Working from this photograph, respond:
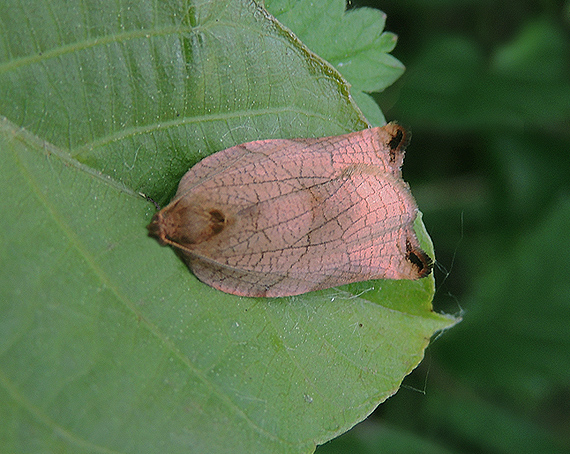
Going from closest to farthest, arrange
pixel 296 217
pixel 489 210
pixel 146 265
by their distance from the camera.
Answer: pixel 146 265 < pixel 296 217 < pixel 489 210

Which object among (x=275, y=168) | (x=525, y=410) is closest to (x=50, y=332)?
(x=275, y=168)

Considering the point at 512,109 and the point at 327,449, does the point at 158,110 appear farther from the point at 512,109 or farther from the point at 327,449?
the point at 512,109

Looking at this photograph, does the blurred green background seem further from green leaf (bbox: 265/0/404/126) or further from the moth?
the moth

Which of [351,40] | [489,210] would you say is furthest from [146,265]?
[489,210]

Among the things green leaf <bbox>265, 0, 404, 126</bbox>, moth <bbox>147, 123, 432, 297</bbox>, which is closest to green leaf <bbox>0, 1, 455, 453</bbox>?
moth <bbox>147, 123, 432, 297</bbox>

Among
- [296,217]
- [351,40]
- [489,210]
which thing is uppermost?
[351,40]

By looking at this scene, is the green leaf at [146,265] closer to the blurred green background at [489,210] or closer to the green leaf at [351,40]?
the green leaf at [351,40]

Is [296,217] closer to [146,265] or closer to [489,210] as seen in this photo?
[146,265]

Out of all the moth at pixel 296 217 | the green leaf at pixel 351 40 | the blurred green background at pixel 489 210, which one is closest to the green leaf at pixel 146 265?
the moth at pixel 296 217
